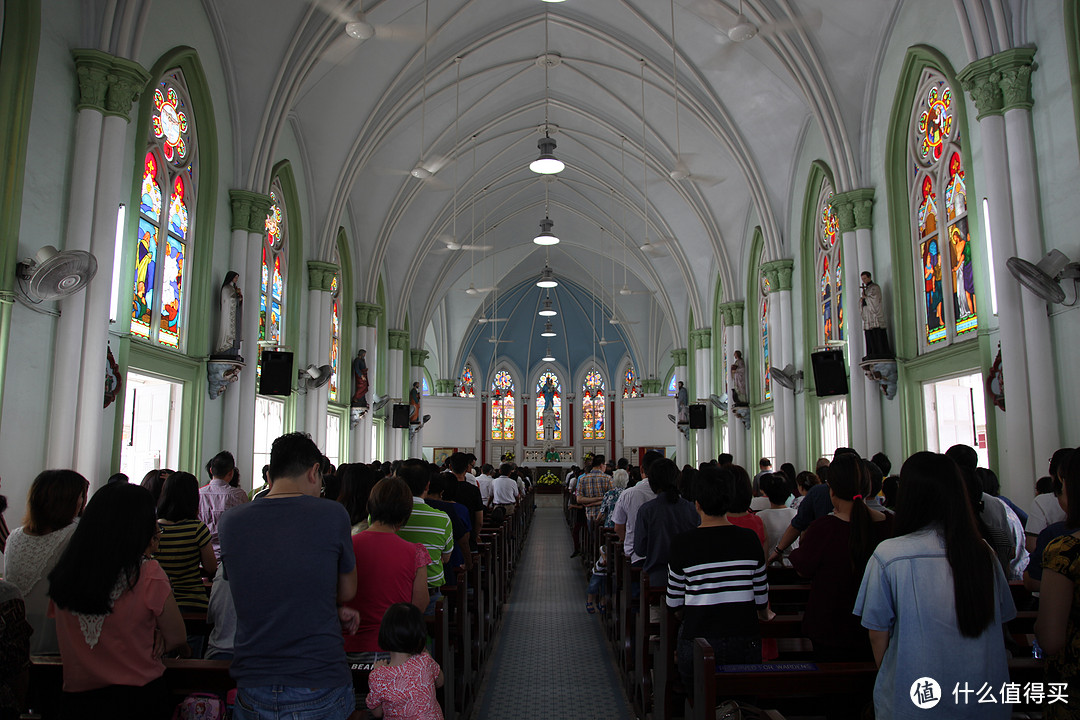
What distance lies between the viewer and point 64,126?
7.42m

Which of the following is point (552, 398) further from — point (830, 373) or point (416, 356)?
point (830, 373)

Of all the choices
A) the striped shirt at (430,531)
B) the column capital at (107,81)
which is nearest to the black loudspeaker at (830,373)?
the striped shirt at (430,531)

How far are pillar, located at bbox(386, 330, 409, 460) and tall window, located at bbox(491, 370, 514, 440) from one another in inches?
529

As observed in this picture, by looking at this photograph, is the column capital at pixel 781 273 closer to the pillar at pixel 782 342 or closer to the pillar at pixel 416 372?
the pillar at pixel 782 342

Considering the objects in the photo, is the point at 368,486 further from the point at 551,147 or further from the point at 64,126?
the point at 551,147

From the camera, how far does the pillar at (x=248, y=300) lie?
11141 millimetres

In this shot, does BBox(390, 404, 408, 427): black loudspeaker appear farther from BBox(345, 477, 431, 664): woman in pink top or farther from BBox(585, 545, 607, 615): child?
BBox(345, 477, 431, 664): woman in pink top

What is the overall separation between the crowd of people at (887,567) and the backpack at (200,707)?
2.05 metres

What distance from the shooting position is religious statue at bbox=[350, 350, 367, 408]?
1746 centimetres

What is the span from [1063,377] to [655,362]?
24.6 metres

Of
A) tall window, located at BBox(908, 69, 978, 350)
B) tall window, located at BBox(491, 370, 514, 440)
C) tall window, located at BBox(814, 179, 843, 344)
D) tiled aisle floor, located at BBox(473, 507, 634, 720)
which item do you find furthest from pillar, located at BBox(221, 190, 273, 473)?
tall window, located at BBox(491, 370, 514, 440)

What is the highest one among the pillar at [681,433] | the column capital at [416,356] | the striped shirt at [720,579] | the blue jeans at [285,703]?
the column capital at [416,356]

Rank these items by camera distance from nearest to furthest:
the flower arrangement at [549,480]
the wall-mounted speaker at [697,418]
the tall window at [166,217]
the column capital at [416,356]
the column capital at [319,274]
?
the tall window at [166,217] → the column capital at [319,274] → the wall-mounted speaker at [697,418] → the column capital at [416,356] → the flower arrangement at [549,480]

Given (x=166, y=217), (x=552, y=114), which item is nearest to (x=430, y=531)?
(x=166, y=217)
